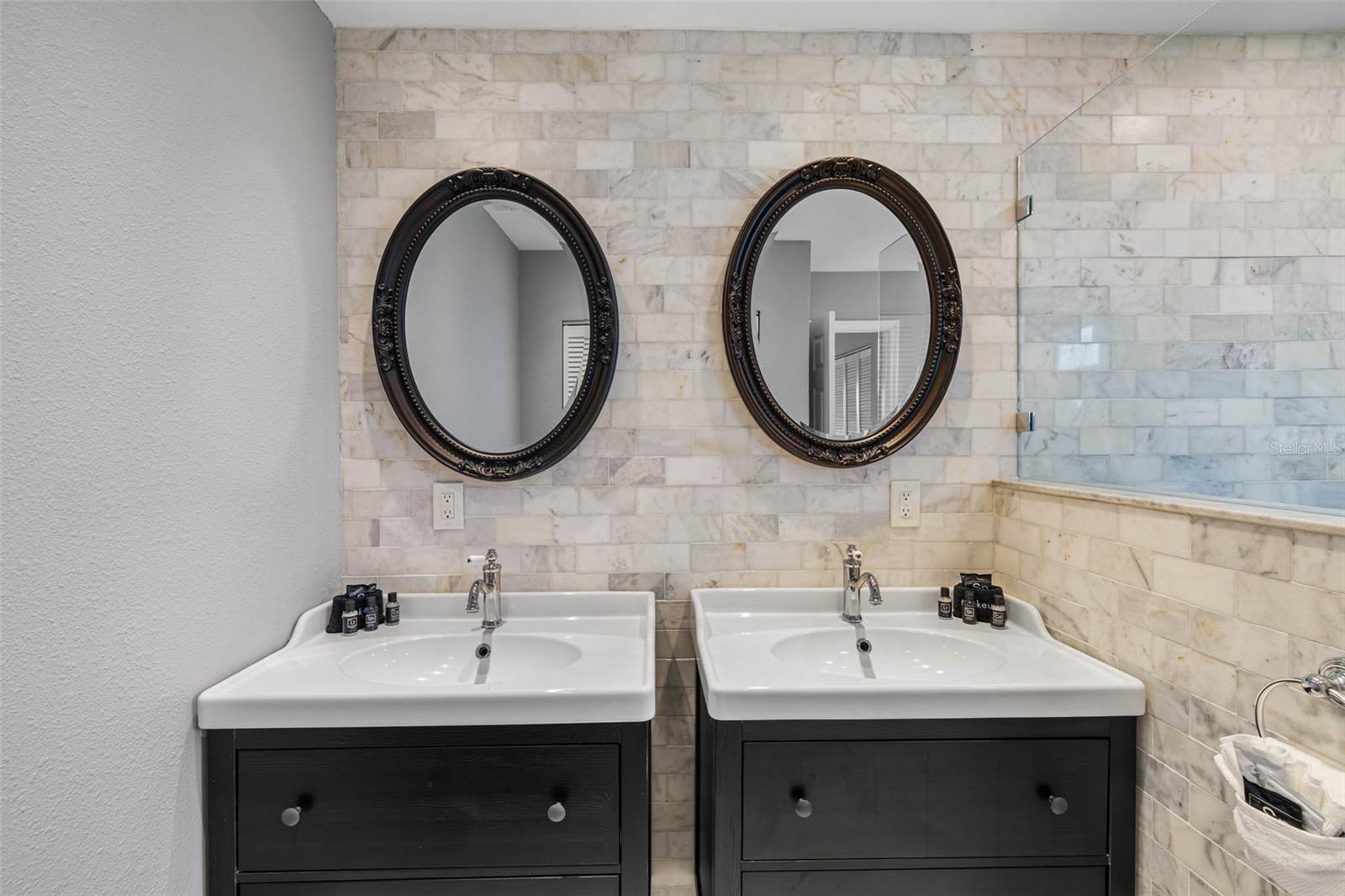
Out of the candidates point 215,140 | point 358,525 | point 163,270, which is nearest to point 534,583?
point 358,525

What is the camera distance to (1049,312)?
1.73 m

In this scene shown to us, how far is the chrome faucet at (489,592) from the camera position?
5.42 ft

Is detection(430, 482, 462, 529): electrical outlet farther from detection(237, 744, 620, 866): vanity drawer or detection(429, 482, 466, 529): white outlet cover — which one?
detection(237, 744, 620, 866): vanity drawer

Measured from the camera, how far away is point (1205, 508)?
1170mm

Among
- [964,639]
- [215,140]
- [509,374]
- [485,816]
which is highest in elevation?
[215,140]

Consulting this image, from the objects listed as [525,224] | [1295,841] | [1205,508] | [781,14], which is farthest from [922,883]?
[781,14]

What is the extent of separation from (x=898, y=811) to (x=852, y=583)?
55cm

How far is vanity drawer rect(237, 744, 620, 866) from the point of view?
125cm

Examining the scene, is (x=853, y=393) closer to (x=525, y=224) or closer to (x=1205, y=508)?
(x=1205, y=508)

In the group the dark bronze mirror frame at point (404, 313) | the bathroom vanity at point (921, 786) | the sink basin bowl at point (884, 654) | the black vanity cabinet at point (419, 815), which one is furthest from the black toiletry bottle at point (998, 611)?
the dark bronze mirror frame at point (404, 313)

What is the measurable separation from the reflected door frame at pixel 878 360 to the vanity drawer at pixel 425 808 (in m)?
1.03

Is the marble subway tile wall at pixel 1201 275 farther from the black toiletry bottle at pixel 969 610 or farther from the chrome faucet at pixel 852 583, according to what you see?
the chrome faucet at pixel 852 583

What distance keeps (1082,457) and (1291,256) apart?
606mm

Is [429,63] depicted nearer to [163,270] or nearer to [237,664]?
[163,270]
